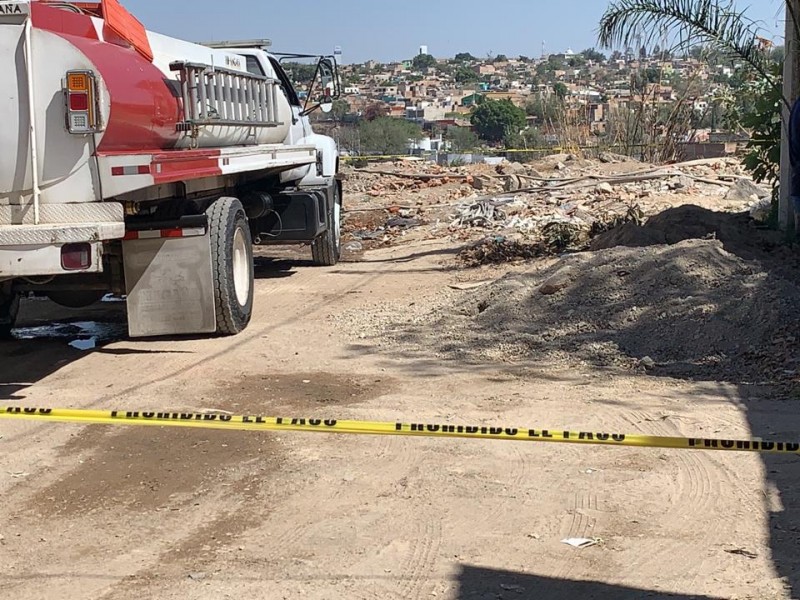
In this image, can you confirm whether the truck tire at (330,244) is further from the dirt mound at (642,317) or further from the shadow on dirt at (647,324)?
the dirt mound at (642,317)

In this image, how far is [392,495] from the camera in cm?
541

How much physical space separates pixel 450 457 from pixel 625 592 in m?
1.86

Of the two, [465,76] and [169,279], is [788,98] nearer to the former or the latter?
[169,279]

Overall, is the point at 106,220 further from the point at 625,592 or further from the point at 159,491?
the point at 625,592

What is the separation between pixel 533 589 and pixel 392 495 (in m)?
1.27

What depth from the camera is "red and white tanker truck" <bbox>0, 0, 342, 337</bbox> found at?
23.5 ft

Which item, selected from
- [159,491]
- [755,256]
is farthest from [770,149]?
[159,491]

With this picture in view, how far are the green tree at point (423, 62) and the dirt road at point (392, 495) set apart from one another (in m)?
115

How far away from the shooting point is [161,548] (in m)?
4.81

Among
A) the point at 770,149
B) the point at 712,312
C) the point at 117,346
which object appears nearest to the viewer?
the point at 712,312

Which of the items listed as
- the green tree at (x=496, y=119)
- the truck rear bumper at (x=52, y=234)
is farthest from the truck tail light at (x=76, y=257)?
the green tree at (x=496, y=119)

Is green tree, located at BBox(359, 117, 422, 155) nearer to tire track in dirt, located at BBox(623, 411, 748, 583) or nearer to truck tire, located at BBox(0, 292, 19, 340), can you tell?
truck tire, located at BBox(0, 292, 19, 340)

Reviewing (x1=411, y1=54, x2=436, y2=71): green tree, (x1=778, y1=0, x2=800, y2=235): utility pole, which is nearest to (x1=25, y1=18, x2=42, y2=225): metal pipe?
(x1=778, y1=0, x2=800, y2=235): utility pole

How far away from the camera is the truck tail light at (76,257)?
7145mm
